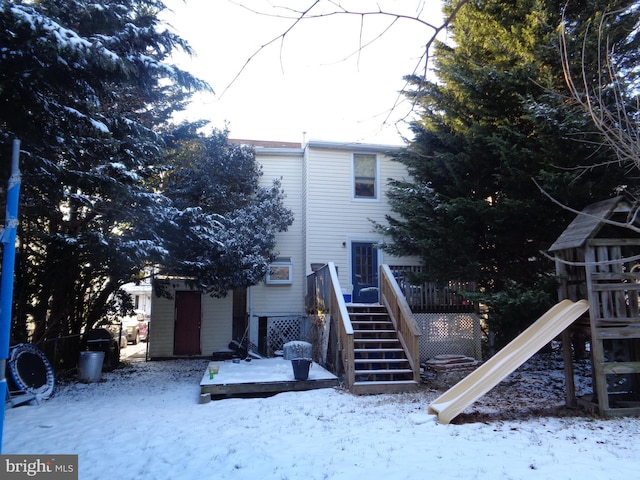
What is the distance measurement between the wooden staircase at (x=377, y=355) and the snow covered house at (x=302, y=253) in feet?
13.2

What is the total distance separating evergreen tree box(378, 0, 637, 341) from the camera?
7.29m

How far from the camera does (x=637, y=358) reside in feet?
21.2

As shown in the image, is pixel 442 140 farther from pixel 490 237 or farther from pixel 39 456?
pixel 39 456

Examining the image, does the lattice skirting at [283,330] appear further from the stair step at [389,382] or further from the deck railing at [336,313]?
the stair step at [389,382]

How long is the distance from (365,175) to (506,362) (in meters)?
9.53

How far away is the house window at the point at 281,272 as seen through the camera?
46.4 ft

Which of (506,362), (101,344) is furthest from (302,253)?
(506,362)

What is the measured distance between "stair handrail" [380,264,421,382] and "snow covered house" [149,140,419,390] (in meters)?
3.73

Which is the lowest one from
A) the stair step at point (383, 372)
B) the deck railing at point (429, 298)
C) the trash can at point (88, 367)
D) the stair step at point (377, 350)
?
the trash can at point (88, 367)

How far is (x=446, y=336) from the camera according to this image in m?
11.4

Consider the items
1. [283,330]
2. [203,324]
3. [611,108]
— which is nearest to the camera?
[611,108]

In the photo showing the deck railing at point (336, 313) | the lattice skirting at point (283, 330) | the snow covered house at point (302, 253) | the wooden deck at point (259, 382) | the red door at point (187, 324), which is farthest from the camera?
the red door at point (187, 324)

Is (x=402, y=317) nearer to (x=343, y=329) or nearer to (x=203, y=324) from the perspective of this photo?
(x=343, y=329)

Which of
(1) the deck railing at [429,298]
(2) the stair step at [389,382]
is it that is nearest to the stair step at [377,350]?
(2) the stair step at [389,382]
